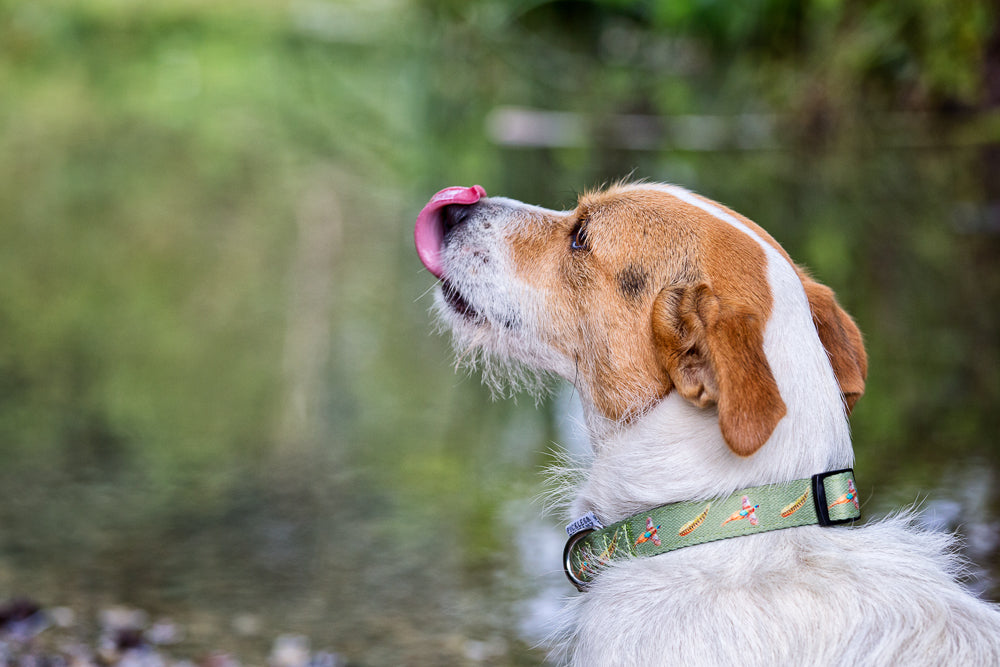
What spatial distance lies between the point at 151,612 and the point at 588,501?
176 centimetres

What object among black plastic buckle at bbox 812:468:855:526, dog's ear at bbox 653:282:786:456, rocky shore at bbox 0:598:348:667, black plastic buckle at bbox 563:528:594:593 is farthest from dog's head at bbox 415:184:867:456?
rocky shore at bbox 0:598:348:667

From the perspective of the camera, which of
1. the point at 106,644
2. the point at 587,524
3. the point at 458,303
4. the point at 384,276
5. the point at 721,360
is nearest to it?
the point at 721,360

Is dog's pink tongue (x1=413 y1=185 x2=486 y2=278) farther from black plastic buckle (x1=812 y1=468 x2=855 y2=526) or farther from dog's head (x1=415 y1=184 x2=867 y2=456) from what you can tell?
black plastic buckle (x1=812 y1=468 x2=855 y2=526)

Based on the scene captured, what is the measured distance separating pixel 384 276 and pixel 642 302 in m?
5.51

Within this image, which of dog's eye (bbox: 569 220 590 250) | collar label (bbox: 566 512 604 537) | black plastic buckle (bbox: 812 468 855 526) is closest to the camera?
black plastic buckle (bbox: 812 468 855 526)

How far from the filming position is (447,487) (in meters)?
5.25

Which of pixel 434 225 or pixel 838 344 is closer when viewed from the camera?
pixel 838 344

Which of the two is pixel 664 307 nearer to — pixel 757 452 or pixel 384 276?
pixel 757 452

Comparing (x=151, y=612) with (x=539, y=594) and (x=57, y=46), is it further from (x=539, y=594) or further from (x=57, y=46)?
(x=57, y=46)

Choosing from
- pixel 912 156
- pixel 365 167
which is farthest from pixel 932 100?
pixel 365 167

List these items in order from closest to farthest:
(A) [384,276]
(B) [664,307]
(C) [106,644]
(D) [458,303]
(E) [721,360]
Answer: (E) [721,360] → (B) [664,307] → (D) [458,303] → (C) [106,644] → (A) [384,276]

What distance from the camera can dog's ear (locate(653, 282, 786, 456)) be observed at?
2.53 meters

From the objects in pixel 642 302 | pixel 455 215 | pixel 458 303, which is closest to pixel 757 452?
pixel 642 302

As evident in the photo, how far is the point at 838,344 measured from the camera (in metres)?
3.08
